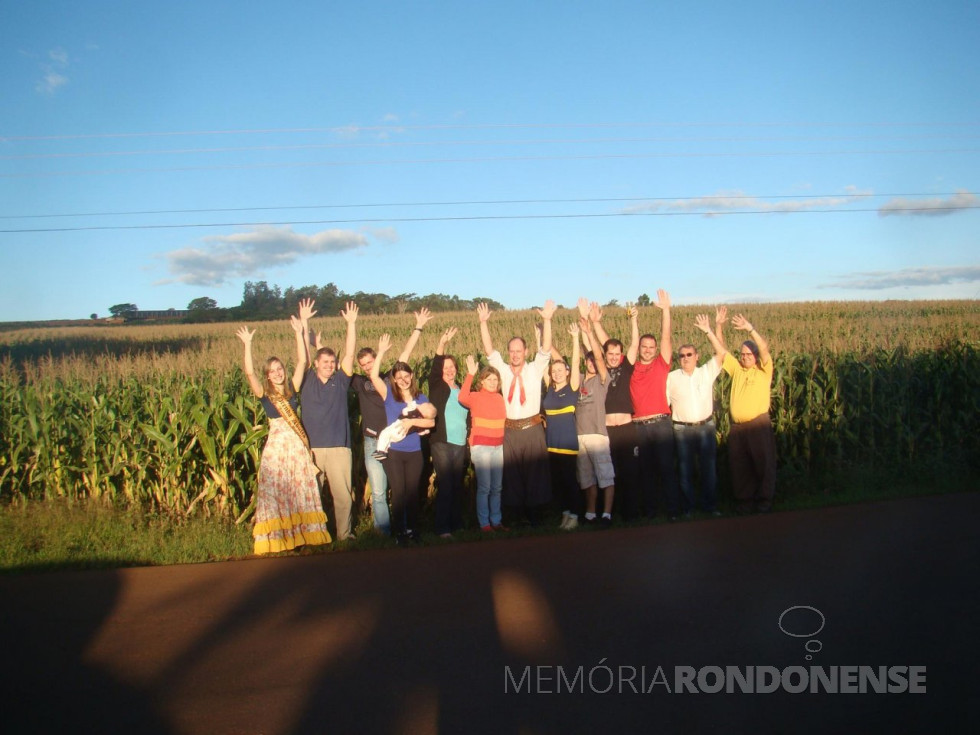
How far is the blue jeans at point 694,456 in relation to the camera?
8844 mm

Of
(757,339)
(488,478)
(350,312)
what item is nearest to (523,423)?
(488,478)

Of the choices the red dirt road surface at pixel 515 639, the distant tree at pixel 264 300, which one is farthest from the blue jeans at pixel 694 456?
the distant tree at pixel 264 300

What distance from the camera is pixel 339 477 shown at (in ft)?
26.3

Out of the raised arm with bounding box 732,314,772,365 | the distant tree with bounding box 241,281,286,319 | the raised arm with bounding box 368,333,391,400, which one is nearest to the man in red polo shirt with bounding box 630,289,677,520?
the raised arm with bounding box 732,314,772,365

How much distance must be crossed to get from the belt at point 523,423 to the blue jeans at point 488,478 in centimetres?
27

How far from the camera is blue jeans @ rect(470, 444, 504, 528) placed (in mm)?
8312

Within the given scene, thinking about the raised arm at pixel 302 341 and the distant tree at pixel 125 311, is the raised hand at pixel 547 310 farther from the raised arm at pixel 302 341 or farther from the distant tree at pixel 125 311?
the distant tree at pixel 125 311

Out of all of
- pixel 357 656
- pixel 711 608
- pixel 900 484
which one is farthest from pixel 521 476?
pixel 900 484

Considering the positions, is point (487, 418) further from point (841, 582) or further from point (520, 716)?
Result: point (520, 716)

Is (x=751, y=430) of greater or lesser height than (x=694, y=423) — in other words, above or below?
below

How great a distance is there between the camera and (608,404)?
8766mm

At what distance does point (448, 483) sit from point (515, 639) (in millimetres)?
3272

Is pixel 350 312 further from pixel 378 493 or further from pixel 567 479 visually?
pixel 567 479

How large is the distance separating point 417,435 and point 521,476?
1212 mm
